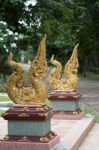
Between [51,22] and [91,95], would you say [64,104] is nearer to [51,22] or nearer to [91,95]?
[51,22]

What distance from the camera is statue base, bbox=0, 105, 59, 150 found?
8655mm

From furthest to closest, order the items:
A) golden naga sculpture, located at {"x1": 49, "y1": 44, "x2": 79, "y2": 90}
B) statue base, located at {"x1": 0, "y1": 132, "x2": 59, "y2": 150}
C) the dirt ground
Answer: the dirt ground
golden naga sculpture, located at {"x1": 49, "y1": 44, "x2": 79, "y2": 90}
statue base, located at {"x1": 0, "y1": 132, "x2": 59, "y2": 150}

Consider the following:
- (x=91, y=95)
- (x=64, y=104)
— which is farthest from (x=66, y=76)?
(x=91, y=95)

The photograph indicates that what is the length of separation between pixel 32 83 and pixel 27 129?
2.75 ft

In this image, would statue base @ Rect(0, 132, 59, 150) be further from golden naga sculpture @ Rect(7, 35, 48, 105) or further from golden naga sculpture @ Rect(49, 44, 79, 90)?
golden naga sculpture @ Rect(49, 44, 79, 90)

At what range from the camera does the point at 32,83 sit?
9094mm

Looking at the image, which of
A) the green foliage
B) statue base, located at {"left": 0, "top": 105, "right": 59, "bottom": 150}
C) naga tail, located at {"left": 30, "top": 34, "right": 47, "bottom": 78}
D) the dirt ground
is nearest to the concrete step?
statue base, located at {"left": 0, "top": 105, "right": 59, "bottom": 150}

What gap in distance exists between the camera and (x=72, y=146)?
368 inches

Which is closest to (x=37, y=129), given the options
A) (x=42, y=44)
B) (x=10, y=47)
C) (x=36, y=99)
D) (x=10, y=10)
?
(x=36, y=99)

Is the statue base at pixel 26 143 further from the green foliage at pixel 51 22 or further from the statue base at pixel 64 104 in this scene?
the statue base at pixel 64 104

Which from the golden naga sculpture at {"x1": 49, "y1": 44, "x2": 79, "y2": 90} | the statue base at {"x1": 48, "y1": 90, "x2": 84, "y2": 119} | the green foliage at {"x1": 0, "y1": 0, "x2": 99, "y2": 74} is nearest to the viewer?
the green foliage at {"x1": 0, "y1": 0, "x2": 99, "y2": 74}

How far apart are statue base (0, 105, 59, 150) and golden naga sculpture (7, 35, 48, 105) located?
0.21m

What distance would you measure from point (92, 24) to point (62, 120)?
20.6m

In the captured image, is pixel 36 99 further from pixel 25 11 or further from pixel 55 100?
pixel 55 100
